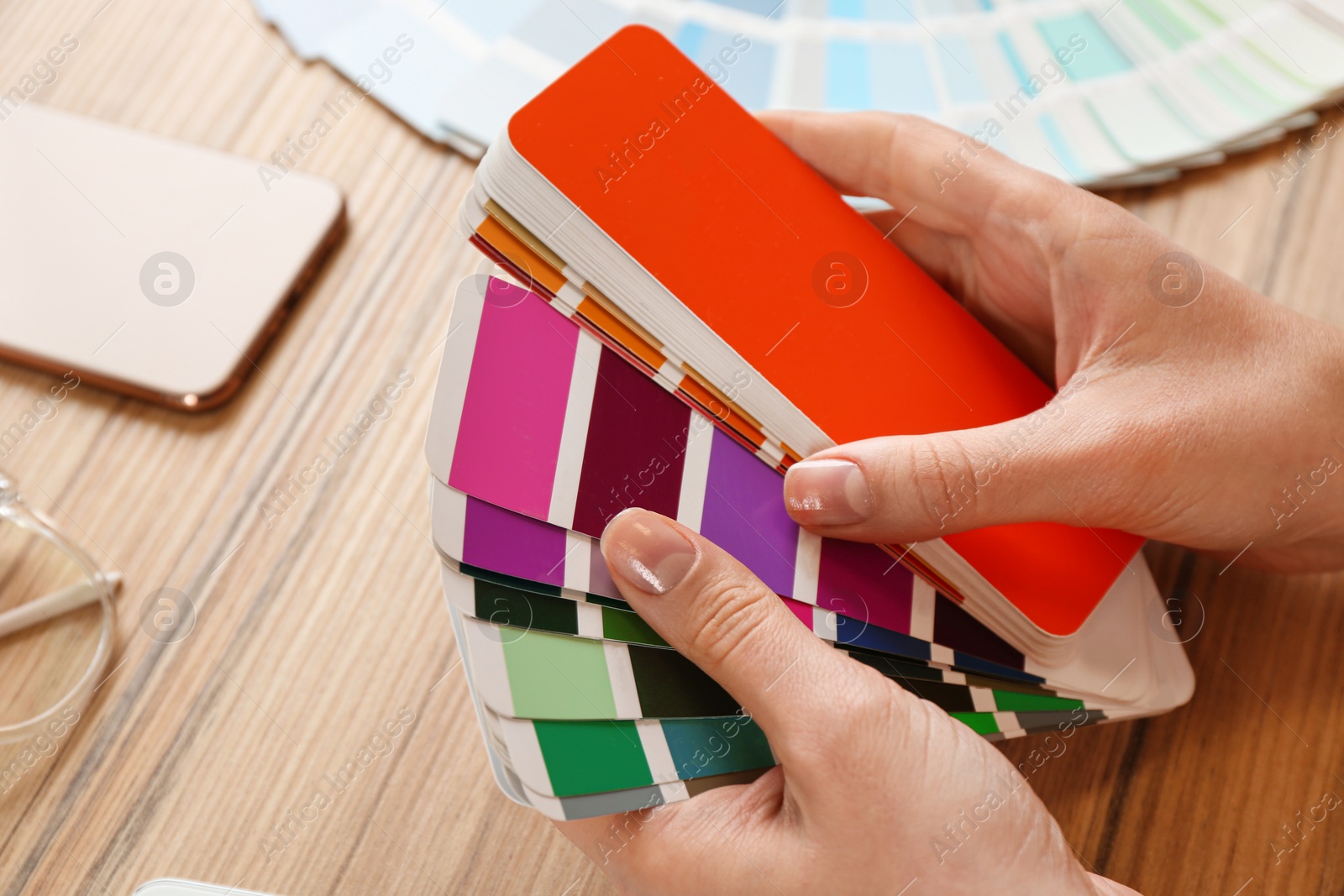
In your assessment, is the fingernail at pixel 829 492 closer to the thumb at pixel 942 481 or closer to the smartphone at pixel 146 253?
the thumb at pixel 942 481

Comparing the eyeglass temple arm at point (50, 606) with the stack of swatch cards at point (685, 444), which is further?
the eyeglass temple arm at point (50, 606)

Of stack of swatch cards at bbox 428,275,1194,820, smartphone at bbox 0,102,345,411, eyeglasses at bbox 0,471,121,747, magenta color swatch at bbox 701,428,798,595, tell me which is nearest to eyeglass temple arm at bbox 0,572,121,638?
eyeglasses at bbox 0,471,121,747

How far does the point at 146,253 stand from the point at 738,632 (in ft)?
2.24

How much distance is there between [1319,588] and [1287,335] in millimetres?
253

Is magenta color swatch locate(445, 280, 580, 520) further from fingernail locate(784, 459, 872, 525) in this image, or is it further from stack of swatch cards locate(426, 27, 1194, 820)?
fingernail locate(784, 459, 872, 525)

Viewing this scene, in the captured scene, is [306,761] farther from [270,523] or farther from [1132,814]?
[1132,814]

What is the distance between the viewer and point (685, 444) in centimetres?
65

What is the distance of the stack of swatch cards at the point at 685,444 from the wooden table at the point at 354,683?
0.33 feet

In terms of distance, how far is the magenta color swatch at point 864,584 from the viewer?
663mm

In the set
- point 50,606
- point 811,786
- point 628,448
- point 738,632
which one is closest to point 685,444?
point 628,448

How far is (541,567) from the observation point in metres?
0.59

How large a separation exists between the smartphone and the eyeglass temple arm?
18 cm

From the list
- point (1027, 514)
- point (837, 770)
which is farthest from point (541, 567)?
point (1027, 514)

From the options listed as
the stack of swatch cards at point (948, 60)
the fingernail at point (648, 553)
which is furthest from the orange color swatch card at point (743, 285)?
the stack of swatch cards at point (948, 60)
